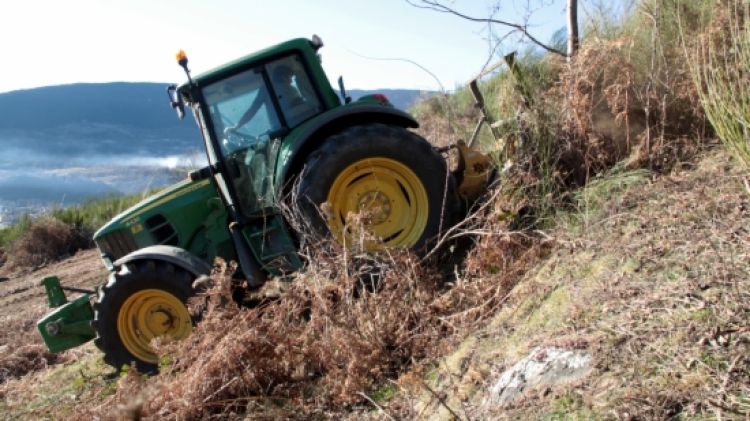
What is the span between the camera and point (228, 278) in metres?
4.39

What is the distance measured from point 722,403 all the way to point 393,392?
1.93 m

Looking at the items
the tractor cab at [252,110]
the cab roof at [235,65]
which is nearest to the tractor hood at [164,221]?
the tractor cab at [252,110]

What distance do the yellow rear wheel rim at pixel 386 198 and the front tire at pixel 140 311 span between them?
1.40 metres

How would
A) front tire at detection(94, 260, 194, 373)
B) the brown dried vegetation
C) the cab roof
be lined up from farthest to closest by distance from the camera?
the cab roof
front tire at detection(94, 260, 194, 373)
the brown dried vegetation

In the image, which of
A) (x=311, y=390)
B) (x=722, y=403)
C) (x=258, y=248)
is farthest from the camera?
(x=258, y=248)

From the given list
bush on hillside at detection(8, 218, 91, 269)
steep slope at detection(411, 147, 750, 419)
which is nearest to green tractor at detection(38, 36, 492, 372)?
steep slope at detection(411, 147, 750, 419)

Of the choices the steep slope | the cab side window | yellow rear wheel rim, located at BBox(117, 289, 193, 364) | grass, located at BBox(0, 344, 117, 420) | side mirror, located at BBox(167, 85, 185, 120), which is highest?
side mirror, located at BBox(167, 85, 185, 120)

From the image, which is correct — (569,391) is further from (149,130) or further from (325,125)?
(149,130)

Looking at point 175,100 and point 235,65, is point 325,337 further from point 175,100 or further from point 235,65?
point 175,100

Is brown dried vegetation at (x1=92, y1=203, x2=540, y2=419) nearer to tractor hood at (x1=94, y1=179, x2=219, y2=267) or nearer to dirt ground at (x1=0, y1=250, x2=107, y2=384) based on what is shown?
tractor hood at (x1=94, y1=179, x2=219, y2=267)

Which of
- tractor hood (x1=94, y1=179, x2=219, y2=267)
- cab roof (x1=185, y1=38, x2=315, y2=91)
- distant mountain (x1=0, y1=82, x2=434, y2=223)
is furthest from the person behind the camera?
distant mountain (x1=0, y1=82, x2=434, y2=223)

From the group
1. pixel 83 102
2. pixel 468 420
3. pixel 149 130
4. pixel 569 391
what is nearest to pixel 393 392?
pixel 468 420

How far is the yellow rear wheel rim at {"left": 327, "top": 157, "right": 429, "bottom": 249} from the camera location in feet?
17.1

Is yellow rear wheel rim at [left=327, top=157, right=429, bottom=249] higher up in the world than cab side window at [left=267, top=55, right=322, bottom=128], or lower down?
lower down
